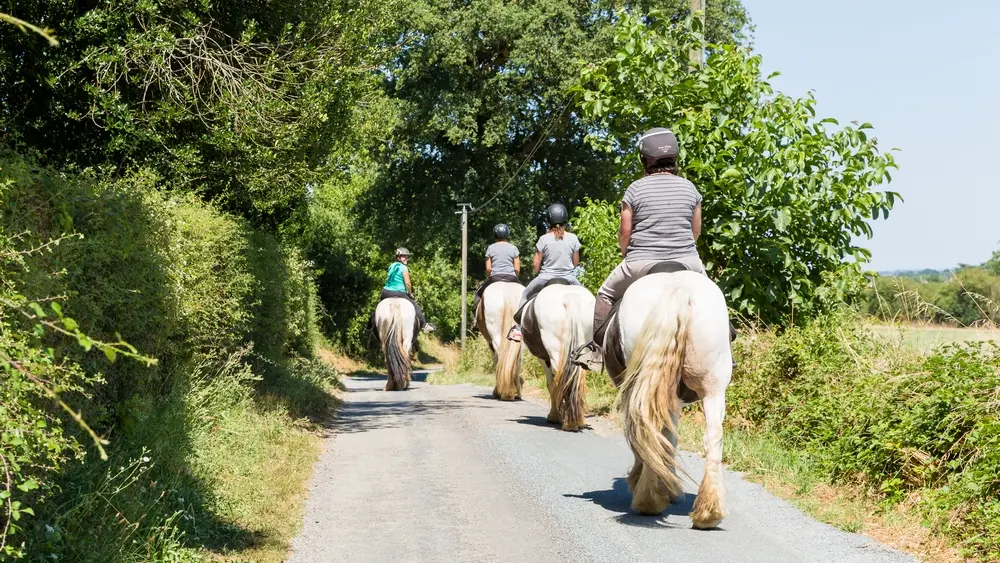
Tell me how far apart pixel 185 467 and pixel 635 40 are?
8527mm

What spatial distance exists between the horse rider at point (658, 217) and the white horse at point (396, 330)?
12725mm

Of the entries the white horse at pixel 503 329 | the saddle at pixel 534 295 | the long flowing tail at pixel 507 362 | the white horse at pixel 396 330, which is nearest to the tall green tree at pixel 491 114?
the white horse at pixel 396 330

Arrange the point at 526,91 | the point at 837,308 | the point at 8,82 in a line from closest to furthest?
the point at 8,82 < the point at 837,308 < the point at 526,91

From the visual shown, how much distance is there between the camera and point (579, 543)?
6914mm

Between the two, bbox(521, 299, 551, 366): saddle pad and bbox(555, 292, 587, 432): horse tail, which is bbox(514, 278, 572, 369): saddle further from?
bbox(555, 292, 587, 432): horse tail

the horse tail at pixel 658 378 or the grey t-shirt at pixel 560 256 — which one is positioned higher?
the grey t-shirt at pixel 560 256

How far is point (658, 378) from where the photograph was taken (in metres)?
7.26

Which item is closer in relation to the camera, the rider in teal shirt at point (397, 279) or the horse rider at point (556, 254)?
the horse rider at point (556, 254)

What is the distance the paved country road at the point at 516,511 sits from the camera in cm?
671

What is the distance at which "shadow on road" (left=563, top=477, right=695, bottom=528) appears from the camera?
24.9 feet

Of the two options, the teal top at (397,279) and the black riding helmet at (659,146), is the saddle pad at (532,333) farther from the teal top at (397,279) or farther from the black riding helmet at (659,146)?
the teal top at (397,279)

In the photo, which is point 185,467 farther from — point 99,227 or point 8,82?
point 8,82

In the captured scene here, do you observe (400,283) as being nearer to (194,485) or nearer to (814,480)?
(814,480)

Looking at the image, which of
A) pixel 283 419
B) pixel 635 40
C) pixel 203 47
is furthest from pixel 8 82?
pixel 635 40
